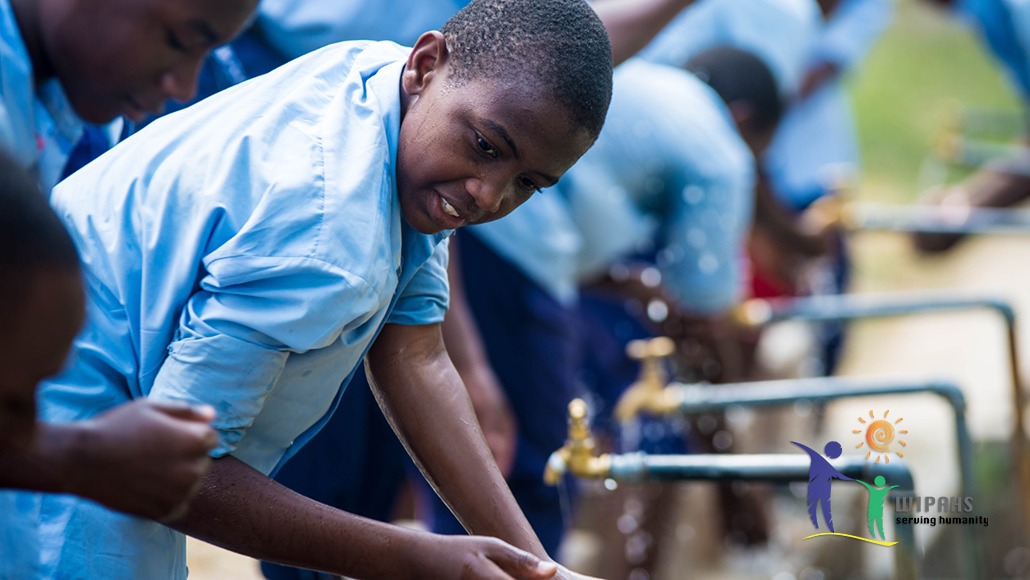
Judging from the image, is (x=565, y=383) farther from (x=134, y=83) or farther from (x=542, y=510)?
(x=134, y=83)

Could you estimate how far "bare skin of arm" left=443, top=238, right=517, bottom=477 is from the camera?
96.0 inches

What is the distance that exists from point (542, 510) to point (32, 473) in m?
1.80

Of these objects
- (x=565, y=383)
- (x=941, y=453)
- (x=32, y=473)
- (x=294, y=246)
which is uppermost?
(x=294, y=246)

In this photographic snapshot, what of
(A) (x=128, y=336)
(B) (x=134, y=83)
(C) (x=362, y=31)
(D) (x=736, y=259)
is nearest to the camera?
(A) (x=128, y=336)

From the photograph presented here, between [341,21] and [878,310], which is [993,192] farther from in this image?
[341,21]

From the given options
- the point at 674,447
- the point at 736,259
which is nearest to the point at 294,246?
the point at 736,259

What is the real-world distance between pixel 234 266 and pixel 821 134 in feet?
14.1

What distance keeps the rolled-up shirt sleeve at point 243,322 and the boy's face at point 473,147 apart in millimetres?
182

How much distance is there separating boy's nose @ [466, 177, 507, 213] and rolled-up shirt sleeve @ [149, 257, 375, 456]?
20cm

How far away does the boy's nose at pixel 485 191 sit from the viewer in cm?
141

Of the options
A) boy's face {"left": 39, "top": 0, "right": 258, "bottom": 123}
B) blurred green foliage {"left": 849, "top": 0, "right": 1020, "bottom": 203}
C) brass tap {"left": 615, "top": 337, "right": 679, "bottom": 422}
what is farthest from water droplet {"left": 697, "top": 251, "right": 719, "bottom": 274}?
blurred green foliage {"left": 849, "top": 0, "right": 1020, "bottom": 203}

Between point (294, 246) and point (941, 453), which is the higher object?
point (294, 246)

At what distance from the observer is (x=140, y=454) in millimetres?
1053

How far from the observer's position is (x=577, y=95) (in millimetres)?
1399
